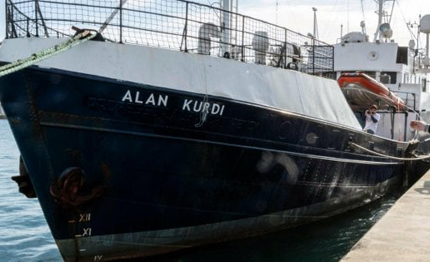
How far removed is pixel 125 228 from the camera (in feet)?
22.7

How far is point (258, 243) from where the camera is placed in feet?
27.0

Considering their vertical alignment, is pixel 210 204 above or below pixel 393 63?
below

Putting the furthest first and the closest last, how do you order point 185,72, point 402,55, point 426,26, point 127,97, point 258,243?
1. point 426,26
2. point 402,55
3. point 258,243
4. point 185,72
5. point 127,97

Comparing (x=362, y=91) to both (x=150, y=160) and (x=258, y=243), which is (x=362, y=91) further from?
(x=150, y=160)

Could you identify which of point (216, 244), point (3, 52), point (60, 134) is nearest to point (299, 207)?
point (216, 244)

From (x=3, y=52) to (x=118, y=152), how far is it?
2.03 metres

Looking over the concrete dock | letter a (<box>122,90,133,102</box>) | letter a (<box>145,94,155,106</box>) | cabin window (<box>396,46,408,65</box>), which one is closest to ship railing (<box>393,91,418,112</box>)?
cabin window (<box>396,46,408,65</box>)

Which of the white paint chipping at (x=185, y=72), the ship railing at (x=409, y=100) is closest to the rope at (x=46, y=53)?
the white paint chipping at (x=185, y=72)

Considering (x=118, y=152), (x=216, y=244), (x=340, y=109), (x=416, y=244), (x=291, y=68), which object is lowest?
(x=216, y=244)

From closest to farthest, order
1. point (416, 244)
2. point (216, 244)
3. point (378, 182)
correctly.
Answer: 1. point (416, 244)
2. point (216, 244)
3. point (378, 182)

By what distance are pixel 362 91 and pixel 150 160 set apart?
6391mm

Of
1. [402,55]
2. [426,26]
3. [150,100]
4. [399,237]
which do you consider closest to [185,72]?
[150,100]

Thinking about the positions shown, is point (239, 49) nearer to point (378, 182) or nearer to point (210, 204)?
point (210, 204)

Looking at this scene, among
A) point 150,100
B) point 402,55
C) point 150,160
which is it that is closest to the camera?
point 150,100
